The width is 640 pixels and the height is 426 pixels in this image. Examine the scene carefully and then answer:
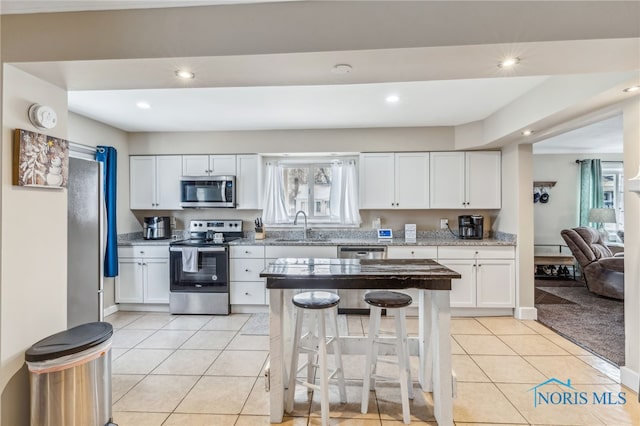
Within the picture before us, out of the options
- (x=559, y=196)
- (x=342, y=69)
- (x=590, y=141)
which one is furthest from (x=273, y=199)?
(x=559, y=196)

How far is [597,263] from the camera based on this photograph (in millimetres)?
4738

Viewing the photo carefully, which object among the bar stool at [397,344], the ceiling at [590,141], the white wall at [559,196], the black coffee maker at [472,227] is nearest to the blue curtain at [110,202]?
the bar stool at [397,344]

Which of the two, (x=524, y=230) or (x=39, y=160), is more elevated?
(x=39, y=160)

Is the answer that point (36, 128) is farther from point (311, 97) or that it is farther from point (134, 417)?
point (311, 97)

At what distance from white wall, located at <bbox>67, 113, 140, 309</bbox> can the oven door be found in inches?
34.6

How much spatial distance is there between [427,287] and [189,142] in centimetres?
388

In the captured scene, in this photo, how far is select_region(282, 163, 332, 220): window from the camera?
15.6 ft

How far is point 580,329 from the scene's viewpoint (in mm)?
3549

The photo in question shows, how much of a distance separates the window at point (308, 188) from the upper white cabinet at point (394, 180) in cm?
59

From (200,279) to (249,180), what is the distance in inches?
58.3

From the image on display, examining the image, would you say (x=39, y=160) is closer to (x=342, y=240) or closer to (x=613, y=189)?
(x=342, y=240)

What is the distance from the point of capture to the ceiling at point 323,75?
1.68m

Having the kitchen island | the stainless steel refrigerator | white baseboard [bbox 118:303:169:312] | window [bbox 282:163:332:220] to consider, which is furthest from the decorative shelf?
the stainless steel refrigerator

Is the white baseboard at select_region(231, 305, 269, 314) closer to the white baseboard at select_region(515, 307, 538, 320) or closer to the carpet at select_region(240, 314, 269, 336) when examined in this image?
the carpet at select_region(240, 314, 269, 336)
